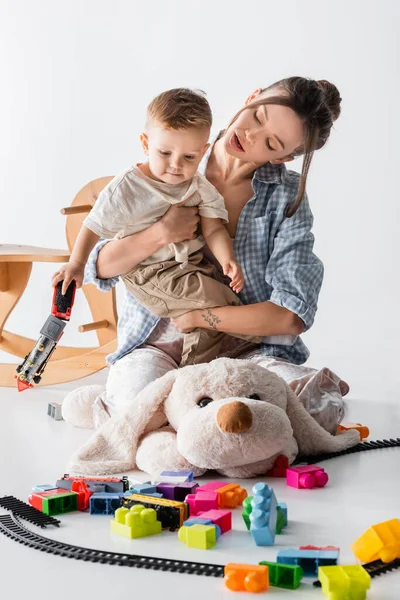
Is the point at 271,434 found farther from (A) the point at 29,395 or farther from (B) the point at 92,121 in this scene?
(B) the point at 92,121

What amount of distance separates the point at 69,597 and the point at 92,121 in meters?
2.53

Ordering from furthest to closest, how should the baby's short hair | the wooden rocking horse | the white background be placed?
the white background
the wooden rocking horse
the baby's short hair

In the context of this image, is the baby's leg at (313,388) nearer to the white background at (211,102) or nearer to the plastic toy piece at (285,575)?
the plastic toy piece at (285,575)

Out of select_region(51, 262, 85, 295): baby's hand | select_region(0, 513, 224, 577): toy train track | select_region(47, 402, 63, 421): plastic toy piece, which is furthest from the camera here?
select_region(47, 402, 63, 421): plastic toy piece

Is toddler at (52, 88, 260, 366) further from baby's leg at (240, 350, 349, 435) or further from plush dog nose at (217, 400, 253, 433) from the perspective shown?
plush dog nose at (217, 400, 253, 433)

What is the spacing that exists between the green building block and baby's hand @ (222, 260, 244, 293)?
0.50 meters

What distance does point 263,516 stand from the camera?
112cm

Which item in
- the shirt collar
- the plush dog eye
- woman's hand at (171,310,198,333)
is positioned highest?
the shirt collar

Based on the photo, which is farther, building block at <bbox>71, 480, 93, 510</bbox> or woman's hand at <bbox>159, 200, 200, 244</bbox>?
woman's hand at <bbox>159, 200, 200, 244</bbox>

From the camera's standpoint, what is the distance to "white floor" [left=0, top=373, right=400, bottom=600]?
100 cm

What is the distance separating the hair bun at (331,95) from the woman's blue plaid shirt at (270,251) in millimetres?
152

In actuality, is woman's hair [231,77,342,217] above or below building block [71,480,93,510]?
above

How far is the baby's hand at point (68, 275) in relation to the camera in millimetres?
1627

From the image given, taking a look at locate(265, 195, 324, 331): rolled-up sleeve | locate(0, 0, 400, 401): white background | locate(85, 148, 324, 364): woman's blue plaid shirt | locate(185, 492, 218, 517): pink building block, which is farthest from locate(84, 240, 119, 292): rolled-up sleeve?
locate(0, 0, 400, 401): white background
